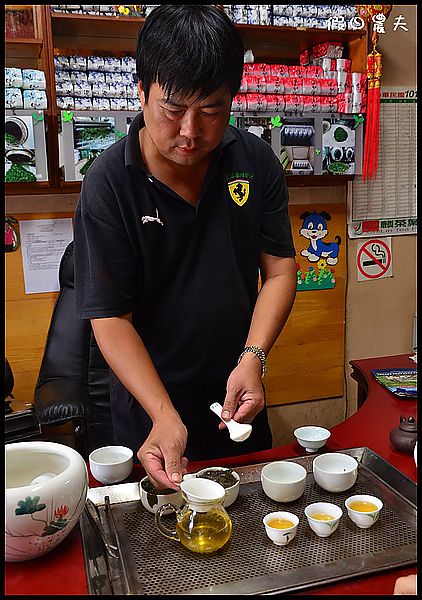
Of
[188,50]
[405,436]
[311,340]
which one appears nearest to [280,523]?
[405,436]

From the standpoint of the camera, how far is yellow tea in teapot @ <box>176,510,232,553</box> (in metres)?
1.15

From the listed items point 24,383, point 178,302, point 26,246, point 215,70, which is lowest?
point 24,383

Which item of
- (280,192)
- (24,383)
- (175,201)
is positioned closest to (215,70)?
(175,201)

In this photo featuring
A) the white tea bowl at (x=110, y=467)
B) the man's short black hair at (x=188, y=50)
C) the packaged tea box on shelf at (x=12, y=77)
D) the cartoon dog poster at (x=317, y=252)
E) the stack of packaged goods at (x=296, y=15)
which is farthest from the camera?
the cartoon dog poster at (x=317, y=252)

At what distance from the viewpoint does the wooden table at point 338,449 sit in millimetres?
1078

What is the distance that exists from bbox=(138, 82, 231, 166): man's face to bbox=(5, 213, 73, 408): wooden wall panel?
1641 millimetres

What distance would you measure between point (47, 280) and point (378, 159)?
1.86m

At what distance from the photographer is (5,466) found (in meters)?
1.21

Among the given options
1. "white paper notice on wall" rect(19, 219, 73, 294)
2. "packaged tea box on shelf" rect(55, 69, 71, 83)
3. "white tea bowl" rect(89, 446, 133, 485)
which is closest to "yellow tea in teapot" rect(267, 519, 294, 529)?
"white tea bowl" rect(89, 446, 133, 485)

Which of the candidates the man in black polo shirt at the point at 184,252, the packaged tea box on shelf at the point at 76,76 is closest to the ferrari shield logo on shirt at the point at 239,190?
the man in black polo shirt at the point at 184,252

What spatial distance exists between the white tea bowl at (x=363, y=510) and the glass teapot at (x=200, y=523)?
250mm

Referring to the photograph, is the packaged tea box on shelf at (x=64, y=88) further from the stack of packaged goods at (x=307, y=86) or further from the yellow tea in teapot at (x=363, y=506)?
the yellow tea in teapot at (x=363, y=506)

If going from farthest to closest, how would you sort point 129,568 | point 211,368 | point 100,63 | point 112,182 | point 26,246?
point 26,246 < point 100,63 < point 211,368 < point 112,182 < point 129,568

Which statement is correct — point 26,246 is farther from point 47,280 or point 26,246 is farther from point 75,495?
point 75,495
